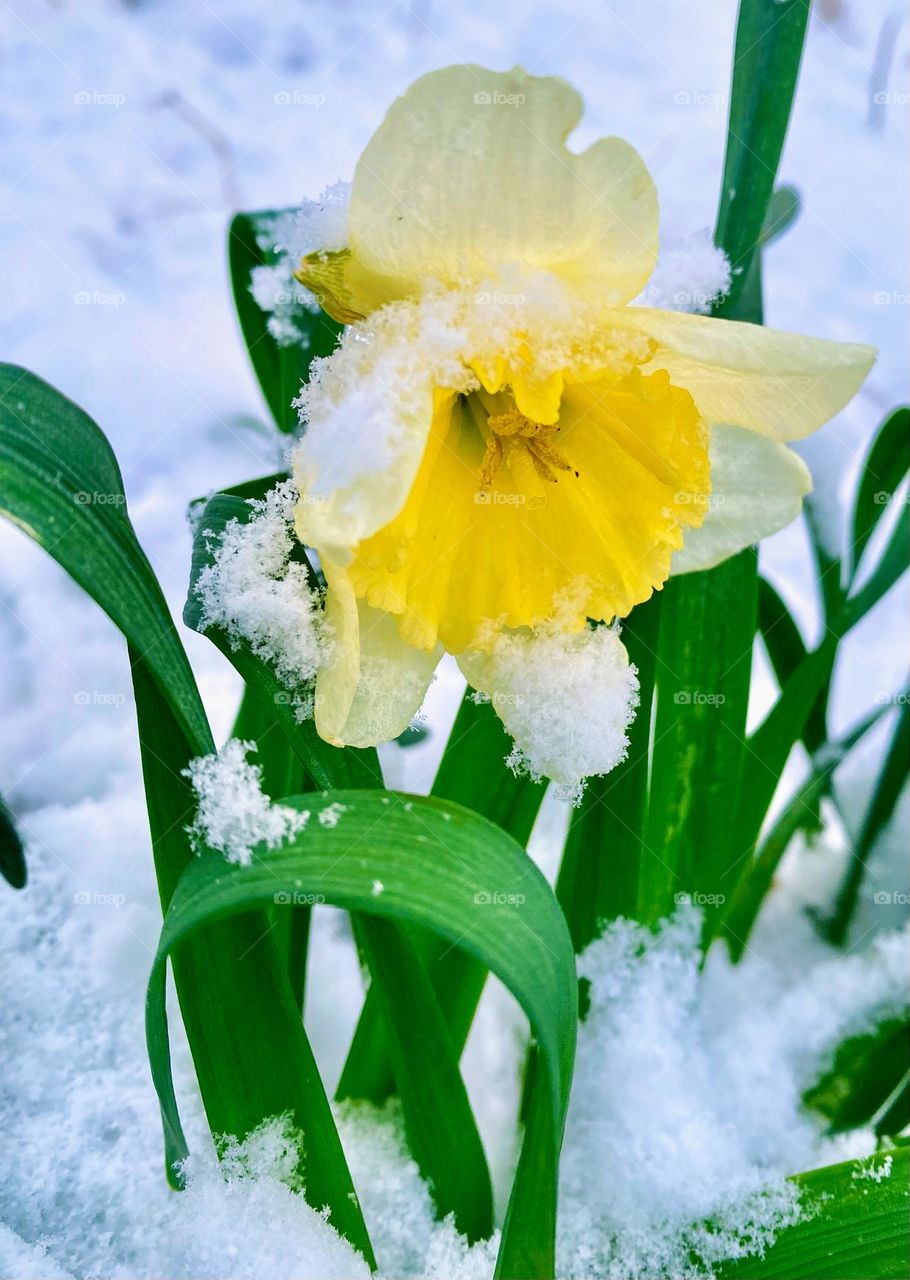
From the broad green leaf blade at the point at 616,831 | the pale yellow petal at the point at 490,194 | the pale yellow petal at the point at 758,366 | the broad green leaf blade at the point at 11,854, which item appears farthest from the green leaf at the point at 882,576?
the broad green leaf blade at the point at 11,854

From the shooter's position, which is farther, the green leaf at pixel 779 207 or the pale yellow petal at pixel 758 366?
the green leaf at pixel 779 207

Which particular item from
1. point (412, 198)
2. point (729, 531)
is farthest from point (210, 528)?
point (729, 531)

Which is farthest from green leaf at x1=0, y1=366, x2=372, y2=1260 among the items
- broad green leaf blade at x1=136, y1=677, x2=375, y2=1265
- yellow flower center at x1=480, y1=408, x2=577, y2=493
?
yellow flower center at x1=480, y1=408, x2=577, y2=493

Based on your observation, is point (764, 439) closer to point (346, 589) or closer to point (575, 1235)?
point (346, 589)

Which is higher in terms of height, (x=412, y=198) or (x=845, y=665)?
(x=412, y=198)

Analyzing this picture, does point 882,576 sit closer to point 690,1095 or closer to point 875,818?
point 875,818

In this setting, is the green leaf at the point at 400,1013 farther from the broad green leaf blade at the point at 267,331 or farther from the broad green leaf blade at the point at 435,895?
the broad green leaf blade at the point at 267,331

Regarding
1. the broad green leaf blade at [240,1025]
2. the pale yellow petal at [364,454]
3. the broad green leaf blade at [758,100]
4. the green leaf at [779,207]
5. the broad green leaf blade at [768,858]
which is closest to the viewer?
the pale yellow petal at [364,454]
